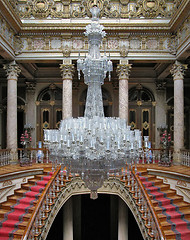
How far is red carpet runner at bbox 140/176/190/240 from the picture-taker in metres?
6.05

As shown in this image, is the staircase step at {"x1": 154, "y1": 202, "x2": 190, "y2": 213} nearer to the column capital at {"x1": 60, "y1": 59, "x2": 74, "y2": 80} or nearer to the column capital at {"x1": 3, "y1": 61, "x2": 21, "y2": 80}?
the column capital at {"x1": 60, "y1": 59, "x2": 74, "y2": 80}

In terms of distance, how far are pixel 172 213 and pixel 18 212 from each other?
4254 millimetres

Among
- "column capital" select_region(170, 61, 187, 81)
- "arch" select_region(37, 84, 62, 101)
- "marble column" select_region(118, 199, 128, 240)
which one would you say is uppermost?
"column capital" select_region(170, 61, 187, 81)

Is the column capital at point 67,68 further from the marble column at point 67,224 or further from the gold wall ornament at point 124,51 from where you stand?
the marble column at point 67,224

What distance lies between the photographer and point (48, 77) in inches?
521

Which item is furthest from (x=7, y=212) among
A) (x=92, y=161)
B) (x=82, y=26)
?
(x=82, y=26)

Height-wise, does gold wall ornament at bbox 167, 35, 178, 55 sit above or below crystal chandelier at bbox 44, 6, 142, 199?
above

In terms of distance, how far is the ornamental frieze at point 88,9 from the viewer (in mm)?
9781

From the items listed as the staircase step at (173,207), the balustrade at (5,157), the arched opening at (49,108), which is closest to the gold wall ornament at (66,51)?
the arched opening at (49,108)

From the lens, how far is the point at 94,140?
148 inches

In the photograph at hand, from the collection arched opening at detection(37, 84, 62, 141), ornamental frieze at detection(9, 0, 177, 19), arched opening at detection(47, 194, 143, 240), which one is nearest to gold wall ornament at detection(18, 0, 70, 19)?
ornamental frieze at detection(9, 0, 177, 19)

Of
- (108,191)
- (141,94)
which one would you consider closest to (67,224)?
(108,191)

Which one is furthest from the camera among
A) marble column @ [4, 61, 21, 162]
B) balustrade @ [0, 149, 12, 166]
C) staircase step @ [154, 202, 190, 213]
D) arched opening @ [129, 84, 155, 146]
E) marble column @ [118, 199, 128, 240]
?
arched opening @ [129, 84, 155, 146]

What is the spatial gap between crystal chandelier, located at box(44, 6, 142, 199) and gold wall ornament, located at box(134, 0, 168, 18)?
6.07 meters
